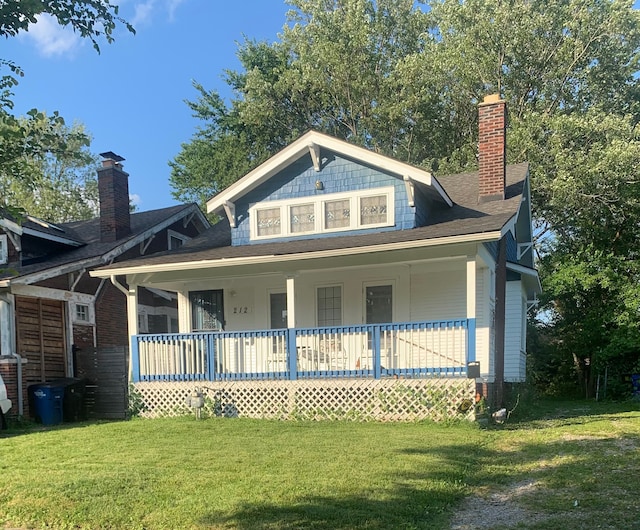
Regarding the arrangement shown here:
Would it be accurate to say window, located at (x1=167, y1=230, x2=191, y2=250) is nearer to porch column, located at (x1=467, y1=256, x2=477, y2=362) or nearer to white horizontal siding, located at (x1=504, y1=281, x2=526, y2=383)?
white horizontal siding, located at (x1=504, y1=281, x2=526, y2=383)

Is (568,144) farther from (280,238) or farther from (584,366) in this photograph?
(280,238)

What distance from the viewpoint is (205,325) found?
1388 centimetres

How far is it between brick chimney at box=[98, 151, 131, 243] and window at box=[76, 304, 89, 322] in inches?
96.8

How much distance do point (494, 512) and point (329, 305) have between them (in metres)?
8.23

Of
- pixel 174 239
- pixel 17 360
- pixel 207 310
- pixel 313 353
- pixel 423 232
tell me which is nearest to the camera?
pixel 423 232

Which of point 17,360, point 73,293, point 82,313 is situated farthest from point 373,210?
point 17,360

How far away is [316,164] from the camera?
12.4 m

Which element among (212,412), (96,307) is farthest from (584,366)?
(96,307)

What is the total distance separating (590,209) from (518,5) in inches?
337

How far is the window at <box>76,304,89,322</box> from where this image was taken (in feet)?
45.9

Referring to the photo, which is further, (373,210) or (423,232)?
(373,210)

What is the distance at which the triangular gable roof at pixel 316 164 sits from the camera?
37.3ft

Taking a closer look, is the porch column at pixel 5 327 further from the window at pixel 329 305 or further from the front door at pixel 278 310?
the window at pixel 329 305

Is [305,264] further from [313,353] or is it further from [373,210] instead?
[373,210]
